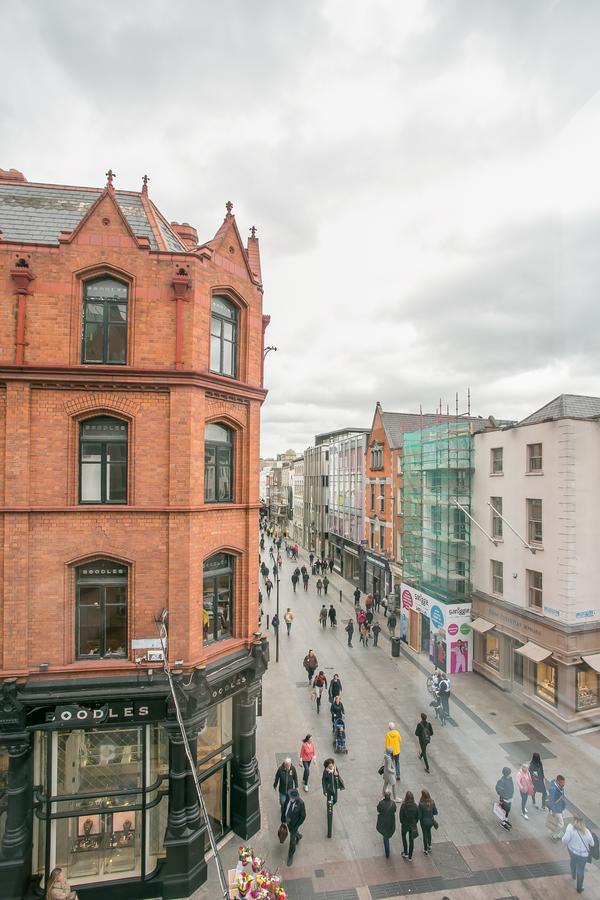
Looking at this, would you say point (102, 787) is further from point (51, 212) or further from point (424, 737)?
point (51, 212)

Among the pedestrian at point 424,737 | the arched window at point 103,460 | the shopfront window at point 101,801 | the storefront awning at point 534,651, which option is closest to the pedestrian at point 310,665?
the pedestrian at point 424,737

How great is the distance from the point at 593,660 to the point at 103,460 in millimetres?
17044

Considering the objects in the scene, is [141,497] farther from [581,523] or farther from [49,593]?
[581,523]

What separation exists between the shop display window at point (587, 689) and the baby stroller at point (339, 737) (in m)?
8.44

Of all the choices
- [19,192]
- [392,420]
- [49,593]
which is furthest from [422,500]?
[19,192]

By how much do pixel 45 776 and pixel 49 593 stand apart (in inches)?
148

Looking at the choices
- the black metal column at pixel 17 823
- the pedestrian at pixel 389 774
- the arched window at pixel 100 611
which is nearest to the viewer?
the black metal column at pixel 17 823

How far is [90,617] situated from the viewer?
10.0m

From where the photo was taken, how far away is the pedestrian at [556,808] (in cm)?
1065

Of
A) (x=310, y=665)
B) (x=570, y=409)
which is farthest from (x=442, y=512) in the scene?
(x=310, y=665)

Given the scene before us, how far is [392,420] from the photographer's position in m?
34.7

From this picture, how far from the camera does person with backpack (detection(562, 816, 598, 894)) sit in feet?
30.2

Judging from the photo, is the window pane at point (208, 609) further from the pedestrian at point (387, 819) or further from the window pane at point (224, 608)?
the pedestrian at point (387, 819)

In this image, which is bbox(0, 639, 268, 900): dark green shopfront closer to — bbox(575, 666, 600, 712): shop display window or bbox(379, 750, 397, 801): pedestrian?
bbox(379, 750, 397, 801): pedestrian
